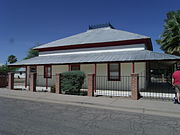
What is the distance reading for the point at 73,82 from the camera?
11.1 meters

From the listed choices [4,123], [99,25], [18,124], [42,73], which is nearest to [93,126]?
[18,124]

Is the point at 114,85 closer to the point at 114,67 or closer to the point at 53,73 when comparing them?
the point at 114,67

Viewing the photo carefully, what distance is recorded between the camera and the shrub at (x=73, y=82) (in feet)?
36.0

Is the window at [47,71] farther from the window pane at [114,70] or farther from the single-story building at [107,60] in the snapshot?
the window pane at [114,70]

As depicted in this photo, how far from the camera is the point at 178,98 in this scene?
804 cm

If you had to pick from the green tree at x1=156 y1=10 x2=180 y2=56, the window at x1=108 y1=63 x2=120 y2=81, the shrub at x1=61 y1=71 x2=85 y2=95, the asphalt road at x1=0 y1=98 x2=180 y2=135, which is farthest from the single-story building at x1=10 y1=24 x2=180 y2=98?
the asphalt road at x1=0 y1=98 x2=180 y2=135

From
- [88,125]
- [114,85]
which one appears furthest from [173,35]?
[88,125]

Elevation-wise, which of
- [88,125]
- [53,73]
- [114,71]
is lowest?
[88,125]

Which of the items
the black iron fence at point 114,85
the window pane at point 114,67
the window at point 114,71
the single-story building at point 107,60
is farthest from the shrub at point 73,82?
the window pane at point 114,67

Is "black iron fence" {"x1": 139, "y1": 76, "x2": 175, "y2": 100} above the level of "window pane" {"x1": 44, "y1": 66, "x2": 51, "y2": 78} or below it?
below

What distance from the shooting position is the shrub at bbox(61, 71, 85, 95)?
36.0 feet

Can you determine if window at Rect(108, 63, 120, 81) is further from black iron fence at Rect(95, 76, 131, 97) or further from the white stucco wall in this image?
the white stucco wall

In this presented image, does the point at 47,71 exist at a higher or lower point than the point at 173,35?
lower

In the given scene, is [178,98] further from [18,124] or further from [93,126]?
[18,124]
